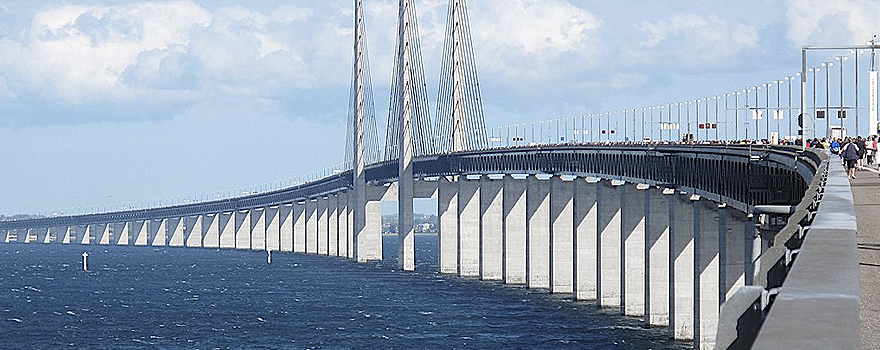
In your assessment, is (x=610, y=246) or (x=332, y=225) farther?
(x=332, y=225)

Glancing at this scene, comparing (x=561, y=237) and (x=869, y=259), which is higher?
(x=869, y=259)

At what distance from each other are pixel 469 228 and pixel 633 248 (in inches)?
1820

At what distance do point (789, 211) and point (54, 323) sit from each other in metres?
79.3

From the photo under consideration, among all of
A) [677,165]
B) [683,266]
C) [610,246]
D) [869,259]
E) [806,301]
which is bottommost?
[683,266]

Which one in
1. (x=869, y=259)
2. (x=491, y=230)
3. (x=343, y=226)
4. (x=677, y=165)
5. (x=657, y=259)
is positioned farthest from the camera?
(x=343, y=226)

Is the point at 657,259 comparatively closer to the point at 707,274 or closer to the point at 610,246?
the point at 610,246

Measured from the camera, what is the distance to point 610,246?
97375 millimetres

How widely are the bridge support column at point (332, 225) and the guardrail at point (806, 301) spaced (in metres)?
180

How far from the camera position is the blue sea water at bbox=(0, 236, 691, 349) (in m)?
80.2

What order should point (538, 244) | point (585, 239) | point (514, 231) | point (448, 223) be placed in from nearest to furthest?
point (585, 239) < point (538, 244) < point (514, 231) < point (448, 223)

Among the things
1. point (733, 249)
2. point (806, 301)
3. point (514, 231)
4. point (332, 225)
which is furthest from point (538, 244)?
point (806, 301)

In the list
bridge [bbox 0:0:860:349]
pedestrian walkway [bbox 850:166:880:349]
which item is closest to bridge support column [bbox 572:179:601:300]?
bridge [bbox 0:0:860:349]

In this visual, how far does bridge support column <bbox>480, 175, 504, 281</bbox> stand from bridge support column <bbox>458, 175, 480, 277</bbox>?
332cm

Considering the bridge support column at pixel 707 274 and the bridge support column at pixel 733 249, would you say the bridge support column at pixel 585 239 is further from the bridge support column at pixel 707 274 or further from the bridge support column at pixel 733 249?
the bridge support column at pixel 733 249
